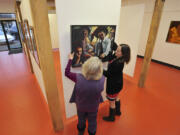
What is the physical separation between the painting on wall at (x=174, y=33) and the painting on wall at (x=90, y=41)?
3.91m

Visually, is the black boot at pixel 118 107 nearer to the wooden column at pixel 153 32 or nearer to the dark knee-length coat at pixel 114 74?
the dark knee-length coat at pixel 114 74

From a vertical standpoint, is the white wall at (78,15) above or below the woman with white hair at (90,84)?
above

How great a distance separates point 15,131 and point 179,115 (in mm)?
3197

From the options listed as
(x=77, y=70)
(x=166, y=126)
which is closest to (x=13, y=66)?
(x=77, y=70)

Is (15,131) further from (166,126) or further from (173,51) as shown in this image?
(173,51)

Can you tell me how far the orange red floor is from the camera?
192 centimetres

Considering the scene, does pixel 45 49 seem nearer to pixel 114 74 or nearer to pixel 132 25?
pixel 114 74

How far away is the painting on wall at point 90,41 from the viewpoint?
155cm

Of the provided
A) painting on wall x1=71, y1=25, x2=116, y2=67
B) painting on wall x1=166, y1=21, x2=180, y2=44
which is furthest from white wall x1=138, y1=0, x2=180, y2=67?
painting on wall x1=71, y1=25, x2=116, y2=67

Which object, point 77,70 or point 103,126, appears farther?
point 103,126

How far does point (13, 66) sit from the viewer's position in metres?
4.73

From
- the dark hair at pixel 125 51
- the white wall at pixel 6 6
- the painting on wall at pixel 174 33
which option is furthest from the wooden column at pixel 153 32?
the white wall at pixel 6 6

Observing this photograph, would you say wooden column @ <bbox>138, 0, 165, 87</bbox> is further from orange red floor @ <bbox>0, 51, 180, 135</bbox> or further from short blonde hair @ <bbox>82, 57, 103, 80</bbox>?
short blonde hair @ <bbox>82, 57, 103, 80</bbox>

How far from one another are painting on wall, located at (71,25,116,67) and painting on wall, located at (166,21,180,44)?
3910 mm
